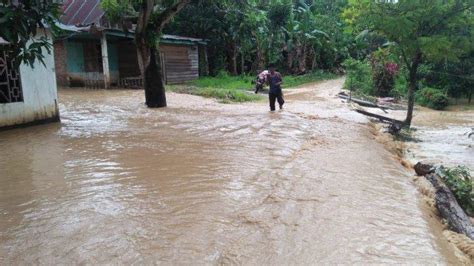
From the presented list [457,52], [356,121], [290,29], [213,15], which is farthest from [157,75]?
[290,29]

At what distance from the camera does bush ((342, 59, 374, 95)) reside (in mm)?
22281

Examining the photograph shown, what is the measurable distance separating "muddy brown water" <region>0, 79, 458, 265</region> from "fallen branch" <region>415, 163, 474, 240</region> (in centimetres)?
21

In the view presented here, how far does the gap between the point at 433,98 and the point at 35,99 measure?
705 inches

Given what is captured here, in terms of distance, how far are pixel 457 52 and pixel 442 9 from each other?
1.80m

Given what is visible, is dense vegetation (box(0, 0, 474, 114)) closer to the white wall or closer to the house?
the white wall

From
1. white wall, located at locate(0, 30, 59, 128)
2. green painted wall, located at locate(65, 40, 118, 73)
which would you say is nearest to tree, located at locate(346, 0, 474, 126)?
white wall, located at locate(0, 30, 59, 128)

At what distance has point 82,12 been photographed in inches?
869

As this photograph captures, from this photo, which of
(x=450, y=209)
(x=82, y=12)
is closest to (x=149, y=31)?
(x=450, y=209)

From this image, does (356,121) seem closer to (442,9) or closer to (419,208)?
(442,9)

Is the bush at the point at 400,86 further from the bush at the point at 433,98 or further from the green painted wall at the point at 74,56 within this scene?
the green painted wall at the point at 74,56

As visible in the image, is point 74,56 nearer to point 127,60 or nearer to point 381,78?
point 127,60

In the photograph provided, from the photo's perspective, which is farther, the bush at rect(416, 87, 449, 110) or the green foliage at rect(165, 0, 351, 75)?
the green foliage at rect(165, 0, 351, 75)

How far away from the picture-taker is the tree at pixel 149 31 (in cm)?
1236

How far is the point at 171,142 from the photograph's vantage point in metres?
8.12
